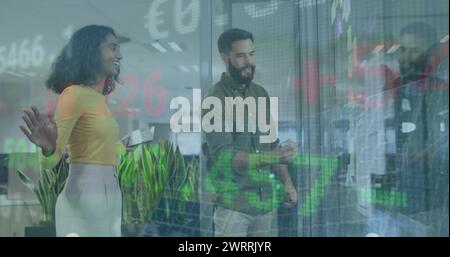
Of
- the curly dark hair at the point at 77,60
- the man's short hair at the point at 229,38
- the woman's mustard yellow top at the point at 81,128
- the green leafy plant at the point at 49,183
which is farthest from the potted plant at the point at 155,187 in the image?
the man's short hair at the point at 229,38

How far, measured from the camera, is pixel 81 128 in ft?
8.79

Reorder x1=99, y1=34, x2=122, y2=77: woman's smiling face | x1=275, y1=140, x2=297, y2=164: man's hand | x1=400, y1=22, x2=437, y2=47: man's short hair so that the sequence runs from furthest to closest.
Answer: x1=99, y1=34, x2=122, y2=77: woman's smiling face, x1=275, y1=140, x2=297, y2=164: man's hand, x1=400, y1=22, x2=437, y2=47: man's short hair

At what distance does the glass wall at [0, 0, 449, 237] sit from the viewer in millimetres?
2480

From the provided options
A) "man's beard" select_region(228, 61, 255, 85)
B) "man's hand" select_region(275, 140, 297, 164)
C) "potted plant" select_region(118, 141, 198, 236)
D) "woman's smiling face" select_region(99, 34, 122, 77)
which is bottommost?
"potted plant" select_region(118, 141, 198, 236)

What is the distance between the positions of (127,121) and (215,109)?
451 millimetres

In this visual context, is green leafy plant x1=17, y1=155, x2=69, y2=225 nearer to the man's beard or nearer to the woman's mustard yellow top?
the woman's mustard yellow top

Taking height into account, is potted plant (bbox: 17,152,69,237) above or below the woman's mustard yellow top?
below

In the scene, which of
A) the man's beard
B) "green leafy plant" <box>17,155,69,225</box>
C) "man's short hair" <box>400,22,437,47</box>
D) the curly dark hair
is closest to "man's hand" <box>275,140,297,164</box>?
the man's beard

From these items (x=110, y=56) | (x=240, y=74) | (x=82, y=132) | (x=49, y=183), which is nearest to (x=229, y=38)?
(x=240, y=74)

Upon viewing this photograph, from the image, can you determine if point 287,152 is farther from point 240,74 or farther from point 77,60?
point 77,60

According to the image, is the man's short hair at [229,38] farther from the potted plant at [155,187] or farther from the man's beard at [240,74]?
the potted plant at [155,187]

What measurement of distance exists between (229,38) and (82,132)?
0.90 m

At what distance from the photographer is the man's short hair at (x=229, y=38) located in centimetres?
262
